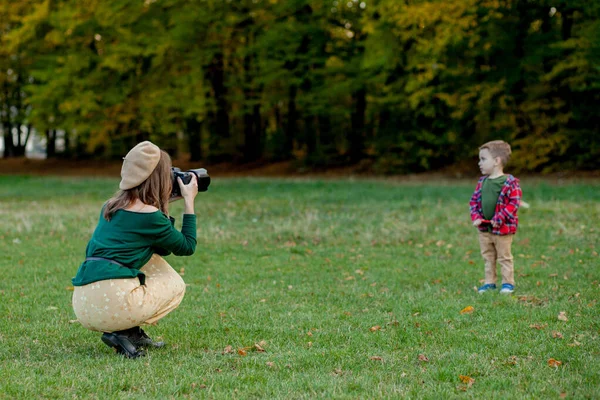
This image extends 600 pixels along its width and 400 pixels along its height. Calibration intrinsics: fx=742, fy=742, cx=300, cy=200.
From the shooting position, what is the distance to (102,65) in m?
34.8

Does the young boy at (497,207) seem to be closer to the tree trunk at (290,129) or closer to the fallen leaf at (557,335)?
→ the fallen leaf at (557,335)

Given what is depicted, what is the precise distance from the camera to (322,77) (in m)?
33.2

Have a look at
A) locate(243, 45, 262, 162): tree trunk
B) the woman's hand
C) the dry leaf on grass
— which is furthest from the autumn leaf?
locate(243, 45, 262, 162): tree trunk

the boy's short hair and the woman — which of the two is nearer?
the woman

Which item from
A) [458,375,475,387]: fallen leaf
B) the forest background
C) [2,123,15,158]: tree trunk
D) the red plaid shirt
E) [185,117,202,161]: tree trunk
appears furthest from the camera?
[2,123,15,158]: tree trunk

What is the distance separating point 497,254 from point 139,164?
445cm

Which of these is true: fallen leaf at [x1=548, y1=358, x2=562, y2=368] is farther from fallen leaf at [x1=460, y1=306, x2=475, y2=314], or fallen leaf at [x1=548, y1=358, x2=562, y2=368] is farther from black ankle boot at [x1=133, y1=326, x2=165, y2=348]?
black ankle boot at [x1=133, y1=326, x2=165, y2=348]

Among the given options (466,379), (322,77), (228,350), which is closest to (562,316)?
(466,379)

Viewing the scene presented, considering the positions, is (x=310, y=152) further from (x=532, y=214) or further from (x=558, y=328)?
(x=558, y=328)

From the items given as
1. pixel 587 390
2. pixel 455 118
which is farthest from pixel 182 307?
pixel 455 118

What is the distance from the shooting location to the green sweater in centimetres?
523

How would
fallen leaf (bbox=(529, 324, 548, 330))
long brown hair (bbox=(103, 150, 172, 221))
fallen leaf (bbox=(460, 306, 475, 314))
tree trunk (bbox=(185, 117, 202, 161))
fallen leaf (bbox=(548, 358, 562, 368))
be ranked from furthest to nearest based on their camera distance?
1. tree trunk (bbox=(185, 117, 202, 161))
2. fallen leaf (bbox=(460, 306, 475, 314))
3. fallen leaf (bbox=(529, 324, 548, 330))
4. long brown hair (bbox=(103, 150, 172, 221))
5. fallen leaf (bbox=(548, 358, 562, 368))

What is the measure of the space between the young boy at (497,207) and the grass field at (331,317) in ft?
1.37

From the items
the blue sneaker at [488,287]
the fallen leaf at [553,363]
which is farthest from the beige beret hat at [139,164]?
the blue sneaker at [488,287]
